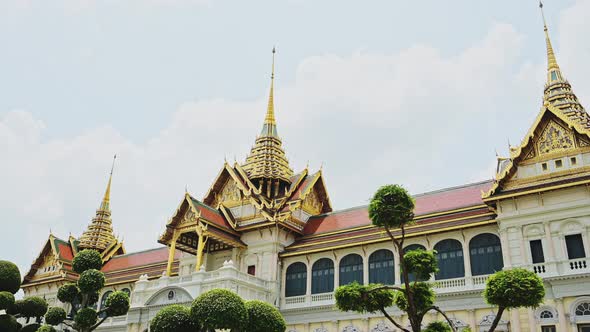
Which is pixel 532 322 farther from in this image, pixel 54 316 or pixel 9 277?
pixel 9 277

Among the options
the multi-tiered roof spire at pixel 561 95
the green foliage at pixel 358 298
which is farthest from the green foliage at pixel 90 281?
the multi-tiered roof spire at pixel 561 95

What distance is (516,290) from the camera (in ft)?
54.1

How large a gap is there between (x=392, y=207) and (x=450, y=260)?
12.8 m

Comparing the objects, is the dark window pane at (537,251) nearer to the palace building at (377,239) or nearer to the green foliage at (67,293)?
the palace building at (377,239)

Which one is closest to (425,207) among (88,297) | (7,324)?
(88,297)

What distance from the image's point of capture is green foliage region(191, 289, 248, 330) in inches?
874

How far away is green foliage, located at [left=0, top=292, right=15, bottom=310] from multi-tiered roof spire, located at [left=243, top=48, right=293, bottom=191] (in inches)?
661

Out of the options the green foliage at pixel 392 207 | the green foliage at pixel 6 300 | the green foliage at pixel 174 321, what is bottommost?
the green foliage at pixel 174 321

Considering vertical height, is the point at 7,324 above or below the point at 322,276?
below

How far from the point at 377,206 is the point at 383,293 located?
342cm

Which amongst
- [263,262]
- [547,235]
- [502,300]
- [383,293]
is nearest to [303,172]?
[263,262]

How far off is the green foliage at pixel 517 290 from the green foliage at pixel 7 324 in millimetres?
27139

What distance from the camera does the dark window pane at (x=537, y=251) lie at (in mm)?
26189

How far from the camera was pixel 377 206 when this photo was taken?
1834 centimetres
